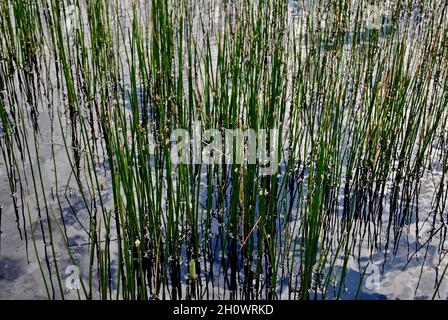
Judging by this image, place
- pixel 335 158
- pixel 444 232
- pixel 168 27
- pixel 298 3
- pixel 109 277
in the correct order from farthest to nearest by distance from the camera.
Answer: pixel 298 3
pixel 168 27
pixel 335 158
pixel 444 232
pixel 109 277

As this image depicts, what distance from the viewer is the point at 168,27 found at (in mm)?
2307

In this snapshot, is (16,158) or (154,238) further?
(16,158)

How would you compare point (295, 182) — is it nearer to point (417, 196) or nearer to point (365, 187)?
point (365, 187)

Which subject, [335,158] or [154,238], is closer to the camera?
[154,238]

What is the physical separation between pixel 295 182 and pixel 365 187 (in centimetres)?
31

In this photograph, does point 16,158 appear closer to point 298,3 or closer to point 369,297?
point 369,297

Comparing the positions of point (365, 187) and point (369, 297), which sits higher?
point (365, 187)

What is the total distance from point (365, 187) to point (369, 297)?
0.57 meters
